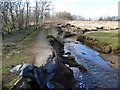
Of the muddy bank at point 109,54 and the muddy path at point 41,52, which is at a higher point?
the muddy path at point 41,52

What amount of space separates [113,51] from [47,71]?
2142 centimetres

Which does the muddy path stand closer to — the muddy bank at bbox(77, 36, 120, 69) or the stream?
the stream

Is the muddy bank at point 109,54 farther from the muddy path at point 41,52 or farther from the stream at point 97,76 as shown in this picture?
the muddy path at point 41,52

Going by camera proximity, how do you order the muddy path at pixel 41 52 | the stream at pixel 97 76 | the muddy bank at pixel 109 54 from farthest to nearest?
the muddy bank at pixel 109 54 < the muddy path at pixel 41 52 < the stream at pixel 97 76

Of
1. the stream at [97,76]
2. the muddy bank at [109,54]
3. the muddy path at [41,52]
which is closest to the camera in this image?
the stream at [97,76]

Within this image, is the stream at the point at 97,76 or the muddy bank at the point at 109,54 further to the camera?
the muddy bank at the point at 109,54

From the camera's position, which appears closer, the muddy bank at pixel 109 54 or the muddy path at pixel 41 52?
the muddy path at pixel 41 52

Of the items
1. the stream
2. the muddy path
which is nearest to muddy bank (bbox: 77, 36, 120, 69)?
the stream

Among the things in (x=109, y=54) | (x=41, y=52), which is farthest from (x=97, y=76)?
(x=109, y=54)

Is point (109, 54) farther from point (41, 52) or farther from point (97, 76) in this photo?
point (97, 76)

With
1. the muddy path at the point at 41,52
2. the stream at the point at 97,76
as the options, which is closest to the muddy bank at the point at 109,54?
the stream at the point at 97,76

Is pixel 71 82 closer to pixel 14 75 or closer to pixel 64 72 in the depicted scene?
pixel 64 72

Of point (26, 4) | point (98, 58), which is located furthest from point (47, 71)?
point (26, 4)

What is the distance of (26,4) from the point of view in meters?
75.1
